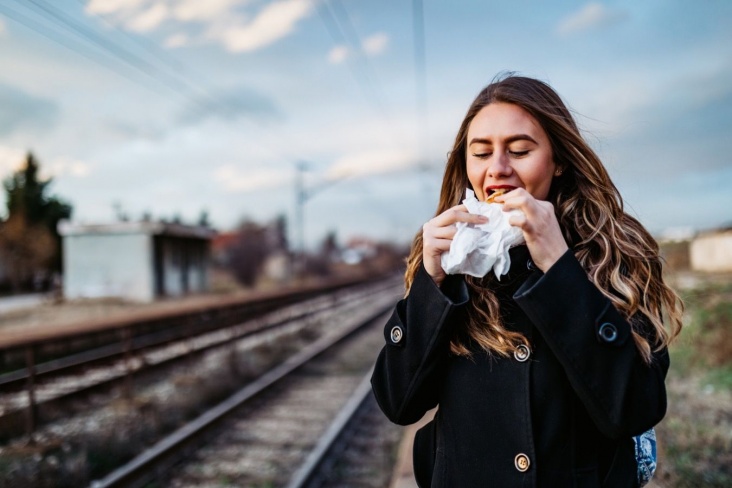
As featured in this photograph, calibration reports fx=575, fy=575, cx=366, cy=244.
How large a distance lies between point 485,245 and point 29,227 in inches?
1174

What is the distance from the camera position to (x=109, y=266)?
88.3 feet

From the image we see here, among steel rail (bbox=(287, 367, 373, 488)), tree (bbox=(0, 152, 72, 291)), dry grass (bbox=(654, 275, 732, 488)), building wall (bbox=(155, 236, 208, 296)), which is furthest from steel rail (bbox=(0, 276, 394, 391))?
tree (bbox=(0, 152, 72, 291))

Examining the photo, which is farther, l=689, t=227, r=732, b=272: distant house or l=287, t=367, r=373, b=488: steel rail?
l=689, t=227, r=732, b=272: distant house

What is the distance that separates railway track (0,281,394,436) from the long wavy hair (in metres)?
6.29

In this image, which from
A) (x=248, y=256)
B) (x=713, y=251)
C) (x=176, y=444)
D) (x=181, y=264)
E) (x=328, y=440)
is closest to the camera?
(x=176, y=444)

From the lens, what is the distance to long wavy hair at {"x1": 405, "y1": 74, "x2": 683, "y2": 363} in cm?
Answer: 139

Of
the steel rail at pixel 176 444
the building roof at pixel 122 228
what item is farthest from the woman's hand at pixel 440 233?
the building roof at pixel 122 228

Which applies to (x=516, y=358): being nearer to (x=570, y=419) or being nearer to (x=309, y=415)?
(x=570, y=419)

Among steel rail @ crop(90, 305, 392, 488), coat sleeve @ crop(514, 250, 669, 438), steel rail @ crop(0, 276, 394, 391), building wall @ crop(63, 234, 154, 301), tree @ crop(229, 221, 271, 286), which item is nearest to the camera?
coat sleeve @ crop(514, 250, 669, 438)

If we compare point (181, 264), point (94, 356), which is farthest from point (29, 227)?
point (94, 356)

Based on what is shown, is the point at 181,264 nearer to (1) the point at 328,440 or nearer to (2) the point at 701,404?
(1) the point at 328,440

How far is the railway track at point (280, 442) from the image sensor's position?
532cm

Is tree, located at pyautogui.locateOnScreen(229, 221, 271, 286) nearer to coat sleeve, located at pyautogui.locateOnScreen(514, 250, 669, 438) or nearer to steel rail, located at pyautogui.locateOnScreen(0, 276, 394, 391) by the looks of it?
steel rail, located at pyautogui.locateOnScreen(0, 276, 394, 391)

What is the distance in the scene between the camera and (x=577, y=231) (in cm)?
150
